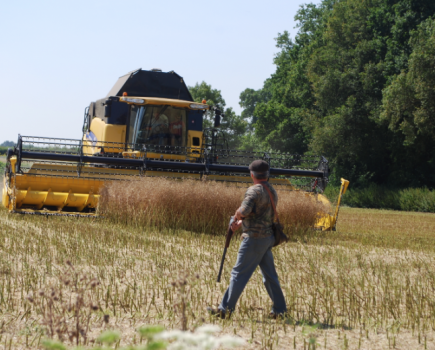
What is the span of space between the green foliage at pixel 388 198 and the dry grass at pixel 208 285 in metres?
18.6

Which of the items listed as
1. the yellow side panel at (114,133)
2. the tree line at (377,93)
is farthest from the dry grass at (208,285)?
the tree line at (377,93)

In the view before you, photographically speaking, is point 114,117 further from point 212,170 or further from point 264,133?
point 264,133

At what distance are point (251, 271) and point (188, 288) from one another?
1.25 meters

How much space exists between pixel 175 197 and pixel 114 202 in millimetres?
1421

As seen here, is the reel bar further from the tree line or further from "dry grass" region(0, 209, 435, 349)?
the tree line

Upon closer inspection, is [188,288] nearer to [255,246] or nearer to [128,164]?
[255,246]

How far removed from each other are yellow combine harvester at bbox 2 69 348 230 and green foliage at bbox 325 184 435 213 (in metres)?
14.0

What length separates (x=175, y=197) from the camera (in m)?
12.3

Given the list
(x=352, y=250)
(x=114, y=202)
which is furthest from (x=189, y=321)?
(x=114, y=202)

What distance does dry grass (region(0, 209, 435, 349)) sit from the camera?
5.10 metres

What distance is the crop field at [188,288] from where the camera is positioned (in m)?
4.86

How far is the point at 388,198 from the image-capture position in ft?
104

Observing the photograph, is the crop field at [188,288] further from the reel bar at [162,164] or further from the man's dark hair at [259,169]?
the reel bar at [162,164]

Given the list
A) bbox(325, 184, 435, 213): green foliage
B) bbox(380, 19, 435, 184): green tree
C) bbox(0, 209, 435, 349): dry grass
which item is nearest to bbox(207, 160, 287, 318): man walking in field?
bbox(0, 209, 435, 349): dry grass
